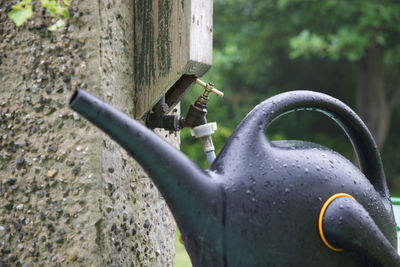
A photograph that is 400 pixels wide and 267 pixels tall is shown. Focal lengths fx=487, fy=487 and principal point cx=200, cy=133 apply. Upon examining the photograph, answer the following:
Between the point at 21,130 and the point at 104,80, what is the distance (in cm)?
30

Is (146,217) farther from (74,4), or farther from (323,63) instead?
(323,63)

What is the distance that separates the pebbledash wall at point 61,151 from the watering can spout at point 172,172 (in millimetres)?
304

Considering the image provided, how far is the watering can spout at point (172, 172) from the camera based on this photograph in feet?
3.73

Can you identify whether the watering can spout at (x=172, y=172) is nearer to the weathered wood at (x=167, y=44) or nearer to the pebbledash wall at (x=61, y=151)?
the pebbledash wall at (x=61, y=151)

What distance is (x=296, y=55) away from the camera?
8.46m

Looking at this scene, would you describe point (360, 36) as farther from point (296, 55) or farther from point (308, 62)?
point (308, 62)

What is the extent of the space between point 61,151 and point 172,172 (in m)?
0.45

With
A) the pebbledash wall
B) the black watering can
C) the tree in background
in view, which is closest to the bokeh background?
the tree in background

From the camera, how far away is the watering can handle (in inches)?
51.8

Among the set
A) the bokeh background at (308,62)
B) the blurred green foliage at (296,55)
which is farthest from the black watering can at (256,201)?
the blurred green foliage at (296,55)

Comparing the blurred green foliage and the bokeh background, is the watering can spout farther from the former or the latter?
the blurred green foliage

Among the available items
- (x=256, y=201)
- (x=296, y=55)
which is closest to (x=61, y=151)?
(x=256, y=201)

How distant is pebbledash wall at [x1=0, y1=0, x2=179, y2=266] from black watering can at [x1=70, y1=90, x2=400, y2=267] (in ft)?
1.05

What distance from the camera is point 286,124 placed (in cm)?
1168
